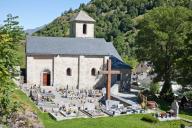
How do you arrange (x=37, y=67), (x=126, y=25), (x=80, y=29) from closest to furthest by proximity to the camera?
(x=37, y=67)
(x=80, y=29)
(x=126, y=25)

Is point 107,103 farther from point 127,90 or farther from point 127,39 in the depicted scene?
point 127,39

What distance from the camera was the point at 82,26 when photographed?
54969 mm

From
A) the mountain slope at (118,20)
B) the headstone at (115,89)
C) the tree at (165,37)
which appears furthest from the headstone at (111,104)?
the mountain slope at (118,20)

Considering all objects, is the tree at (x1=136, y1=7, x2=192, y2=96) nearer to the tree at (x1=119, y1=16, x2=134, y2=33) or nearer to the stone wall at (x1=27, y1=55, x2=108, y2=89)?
the stone wall at (x1=27, y1=55, x2=108, y2=89)

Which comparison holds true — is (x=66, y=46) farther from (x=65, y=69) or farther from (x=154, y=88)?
(x=154, y=88)

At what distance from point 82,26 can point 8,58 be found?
44.4 meters

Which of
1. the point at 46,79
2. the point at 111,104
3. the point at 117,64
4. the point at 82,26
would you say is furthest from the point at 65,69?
the point at 111,104

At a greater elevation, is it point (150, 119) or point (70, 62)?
point (70, 62)

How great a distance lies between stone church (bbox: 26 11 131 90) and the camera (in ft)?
157

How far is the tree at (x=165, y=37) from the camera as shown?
41062 mm

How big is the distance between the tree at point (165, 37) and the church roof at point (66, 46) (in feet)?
30.2

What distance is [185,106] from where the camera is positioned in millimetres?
38781

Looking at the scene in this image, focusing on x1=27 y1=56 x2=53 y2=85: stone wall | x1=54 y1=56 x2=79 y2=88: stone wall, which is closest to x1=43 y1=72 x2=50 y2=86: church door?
x1=27 y1=56 x2=53 y2=85: stone wall

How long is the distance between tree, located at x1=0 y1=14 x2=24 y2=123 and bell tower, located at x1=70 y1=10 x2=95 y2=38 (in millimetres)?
42930
